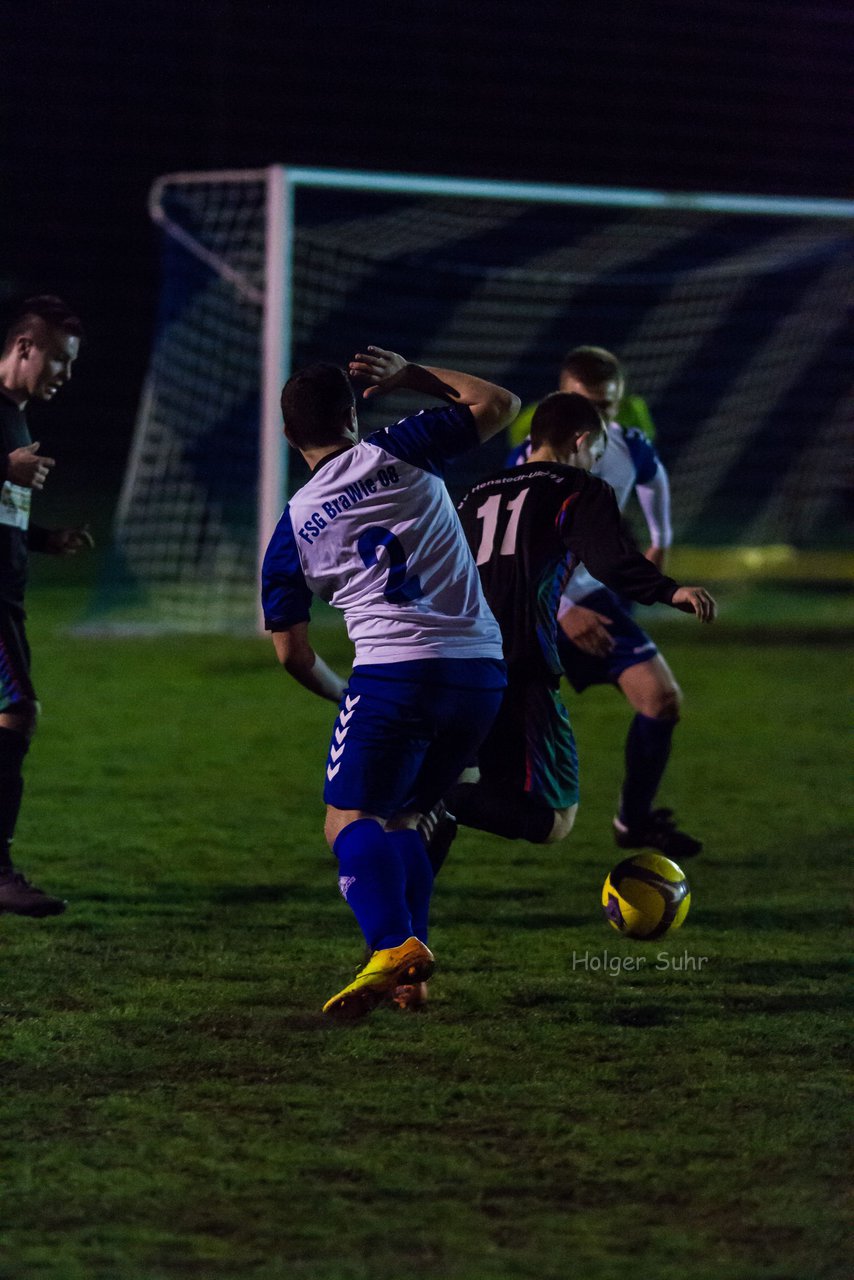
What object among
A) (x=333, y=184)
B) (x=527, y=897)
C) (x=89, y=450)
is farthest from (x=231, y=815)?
(x=89, y=450)

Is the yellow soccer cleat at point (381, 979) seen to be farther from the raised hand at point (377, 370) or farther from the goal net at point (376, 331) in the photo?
the goal net at point (376, 331)

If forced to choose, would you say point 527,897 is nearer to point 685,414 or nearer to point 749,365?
point 749,365

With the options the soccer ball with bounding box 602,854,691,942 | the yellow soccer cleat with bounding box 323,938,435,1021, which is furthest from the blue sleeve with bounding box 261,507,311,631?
the soccer ball with bounding box 602,854,691,942

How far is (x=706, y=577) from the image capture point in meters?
15.0

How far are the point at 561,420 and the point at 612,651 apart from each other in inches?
47.8

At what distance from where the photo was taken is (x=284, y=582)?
4359 millimetres

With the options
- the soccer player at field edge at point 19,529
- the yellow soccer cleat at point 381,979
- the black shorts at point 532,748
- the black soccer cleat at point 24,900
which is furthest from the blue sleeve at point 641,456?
the yellow soccer cleat at point 381,979

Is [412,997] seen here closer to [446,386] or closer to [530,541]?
[530,541]

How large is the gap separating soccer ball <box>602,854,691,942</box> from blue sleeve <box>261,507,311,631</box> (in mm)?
1408

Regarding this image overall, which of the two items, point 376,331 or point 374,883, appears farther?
point 376,331

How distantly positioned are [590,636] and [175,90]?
61.7ft

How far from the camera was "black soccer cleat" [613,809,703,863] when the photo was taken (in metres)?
6.58

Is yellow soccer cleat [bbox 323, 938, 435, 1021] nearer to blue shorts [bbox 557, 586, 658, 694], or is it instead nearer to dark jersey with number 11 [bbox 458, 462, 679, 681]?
dark jersey with number 11 [bbox 458, 462, 679, 681]

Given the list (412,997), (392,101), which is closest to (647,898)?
(412,997)
